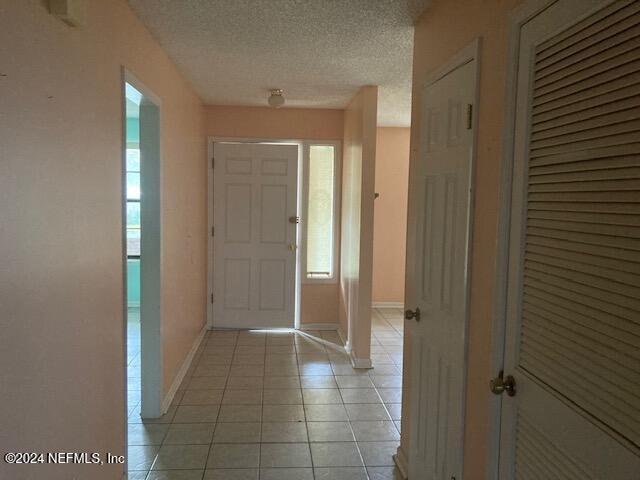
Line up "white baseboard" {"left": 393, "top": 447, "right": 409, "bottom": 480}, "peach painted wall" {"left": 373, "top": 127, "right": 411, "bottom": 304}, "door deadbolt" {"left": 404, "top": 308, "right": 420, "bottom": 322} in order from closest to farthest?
Answer: "door deadbolt" {"left": 404, "top": 308, "right": 420, "bottom": 322} < "white baseboard" {"left": 393, "top": 447, "right": 409, "bottom": 480} < "peach painted wall" {"left": 373, "top": 127, "right": 411, "bottom": 304}

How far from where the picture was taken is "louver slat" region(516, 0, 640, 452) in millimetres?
950

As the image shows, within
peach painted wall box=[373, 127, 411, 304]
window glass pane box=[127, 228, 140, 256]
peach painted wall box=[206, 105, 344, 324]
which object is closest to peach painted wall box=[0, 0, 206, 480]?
peach painted wall box=[206, 105, 344, 324]

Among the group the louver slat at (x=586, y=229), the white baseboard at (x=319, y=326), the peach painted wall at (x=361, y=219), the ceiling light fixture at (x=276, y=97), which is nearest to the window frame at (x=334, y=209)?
the white baseboard at (x=319, y=326)

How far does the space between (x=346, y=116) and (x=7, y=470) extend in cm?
435

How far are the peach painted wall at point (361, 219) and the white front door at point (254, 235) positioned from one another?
0.88 metres

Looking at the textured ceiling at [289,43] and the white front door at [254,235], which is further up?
the textured ceiling at [289,43]

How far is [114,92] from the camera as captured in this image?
212 centimetres

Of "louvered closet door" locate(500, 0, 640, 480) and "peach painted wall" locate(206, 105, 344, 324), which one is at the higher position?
"peach painted wall" locate(206, 105, 344, 324)

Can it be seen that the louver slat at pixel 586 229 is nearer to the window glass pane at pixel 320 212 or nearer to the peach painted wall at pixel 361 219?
the peach painted wall at pixel 361 219

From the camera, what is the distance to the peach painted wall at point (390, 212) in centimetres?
625

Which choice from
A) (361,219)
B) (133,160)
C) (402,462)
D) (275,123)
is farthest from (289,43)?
(133,160)

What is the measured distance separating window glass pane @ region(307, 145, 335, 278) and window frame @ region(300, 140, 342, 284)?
3cm

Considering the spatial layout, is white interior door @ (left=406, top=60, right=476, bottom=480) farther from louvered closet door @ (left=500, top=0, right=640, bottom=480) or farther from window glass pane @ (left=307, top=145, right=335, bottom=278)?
window glass pane @ (left=307, top=145, right=335, bottom=278)

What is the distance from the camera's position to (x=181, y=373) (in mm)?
3756
